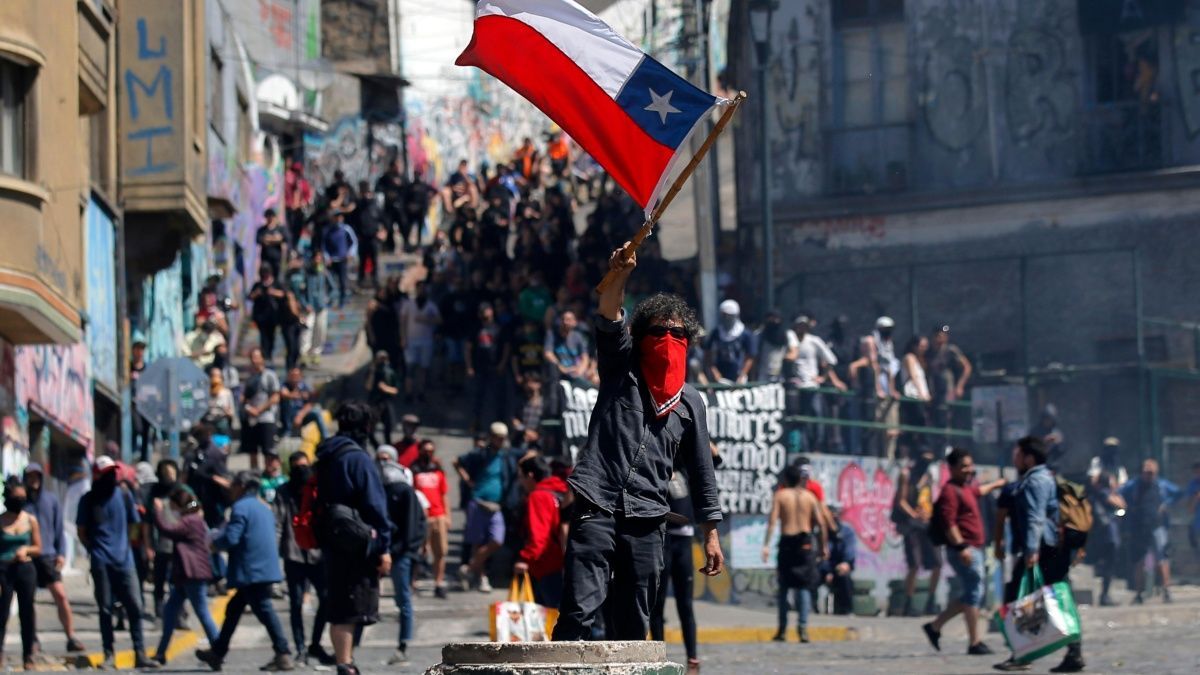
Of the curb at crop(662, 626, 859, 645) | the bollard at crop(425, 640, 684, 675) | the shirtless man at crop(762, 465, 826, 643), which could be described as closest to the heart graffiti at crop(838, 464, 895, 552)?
the curb at crop(662, 626, 859, 645)

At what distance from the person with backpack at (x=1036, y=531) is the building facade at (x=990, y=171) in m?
→ 11.8

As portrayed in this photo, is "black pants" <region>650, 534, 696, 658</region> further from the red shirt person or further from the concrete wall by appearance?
the concrete wall

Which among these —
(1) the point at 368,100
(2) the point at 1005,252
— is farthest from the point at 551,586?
(1) the point at 368,100

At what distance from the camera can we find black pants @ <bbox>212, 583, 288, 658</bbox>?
14.7 metres

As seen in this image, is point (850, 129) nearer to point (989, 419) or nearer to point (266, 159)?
point (989, 419)

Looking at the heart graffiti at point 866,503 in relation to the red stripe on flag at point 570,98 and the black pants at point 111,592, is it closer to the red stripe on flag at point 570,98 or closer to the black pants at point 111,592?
the black pants at point 111,592

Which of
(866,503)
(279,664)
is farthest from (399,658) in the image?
(866,503)

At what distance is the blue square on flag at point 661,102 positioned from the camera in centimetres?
938

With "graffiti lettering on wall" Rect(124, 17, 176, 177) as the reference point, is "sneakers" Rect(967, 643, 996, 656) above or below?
below

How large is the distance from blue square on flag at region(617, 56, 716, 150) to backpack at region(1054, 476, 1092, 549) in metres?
6.24

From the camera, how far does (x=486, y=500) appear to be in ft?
68.3

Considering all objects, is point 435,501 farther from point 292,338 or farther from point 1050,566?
point 292,338

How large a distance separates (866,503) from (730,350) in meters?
2.53

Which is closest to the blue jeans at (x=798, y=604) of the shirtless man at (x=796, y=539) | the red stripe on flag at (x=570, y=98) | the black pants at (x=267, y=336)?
the shirtless man at (x=796, y=539)
